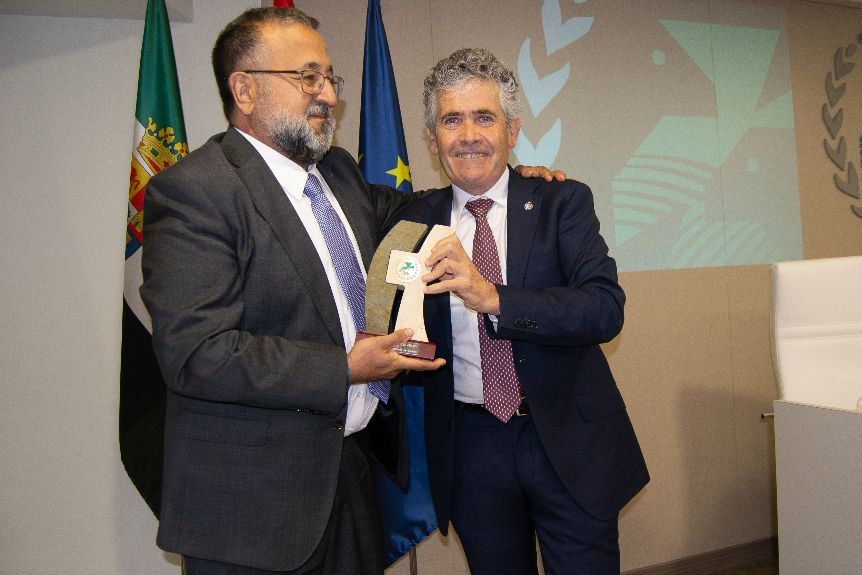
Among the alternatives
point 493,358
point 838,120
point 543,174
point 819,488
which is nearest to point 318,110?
point 543,174

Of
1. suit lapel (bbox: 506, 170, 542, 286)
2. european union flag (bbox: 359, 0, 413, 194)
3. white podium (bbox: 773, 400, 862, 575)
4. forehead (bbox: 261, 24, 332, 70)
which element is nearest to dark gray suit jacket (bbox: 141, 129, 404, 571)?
forehead (bbox: 261, 24, 332, 70)

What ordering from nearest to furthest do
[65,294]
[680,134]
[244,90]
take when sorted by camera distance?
[244,90] < [65,294] < [680,134]

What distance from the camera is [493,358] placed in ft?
5.80

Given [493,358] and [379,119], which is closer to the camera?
[493,358]

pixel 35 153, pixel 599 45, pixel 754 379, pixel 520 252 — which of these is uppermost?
pixel 599 45

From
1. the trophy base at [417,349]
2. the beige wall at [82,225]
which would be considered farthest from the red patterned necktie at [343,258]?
the beige wall at [82,225]

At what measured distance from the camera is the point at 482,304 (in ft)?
5.25

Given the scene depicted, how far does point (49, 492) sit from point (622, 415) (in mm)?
2368

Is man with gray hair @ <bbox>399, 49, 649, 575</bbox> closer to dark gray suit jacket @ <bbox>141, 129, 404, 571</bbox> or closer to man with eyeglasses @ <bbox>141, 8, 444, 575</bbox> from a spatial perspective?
man with eyeglasses @ <bbox>141, 8, 444, 575</bbox>

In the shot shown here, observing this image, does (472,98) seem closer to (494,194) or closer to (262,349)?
(494,194)

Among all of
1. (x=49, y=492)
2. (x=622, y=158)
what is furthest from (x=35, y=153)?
(x=622, y=158)

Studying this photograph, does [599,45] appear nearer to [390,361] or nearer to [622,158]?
[622,158]

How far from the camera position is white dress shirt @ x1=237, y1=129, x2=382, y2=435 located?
1.63 m

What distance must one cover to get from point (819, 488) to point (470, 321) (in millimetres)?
1644
